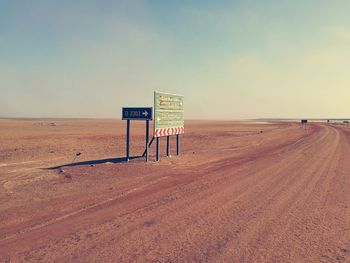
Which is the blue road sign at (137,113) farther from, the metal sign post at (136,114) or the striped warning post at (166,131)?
the striped warning post at (166,131)

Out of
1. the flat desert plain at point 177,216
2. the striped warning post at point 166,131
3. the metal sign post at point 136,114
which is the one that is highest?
the metal sign post at point 136,114

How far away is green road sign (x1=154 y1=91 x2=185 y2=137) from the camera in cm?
1582

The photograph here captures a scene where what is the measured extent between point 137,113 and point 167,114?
74.0 inches

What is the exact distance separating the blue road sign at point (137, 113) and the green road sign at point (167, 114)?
0.40m

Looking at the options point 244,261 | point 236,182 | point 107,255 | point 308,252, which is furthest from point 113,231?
point 236,182

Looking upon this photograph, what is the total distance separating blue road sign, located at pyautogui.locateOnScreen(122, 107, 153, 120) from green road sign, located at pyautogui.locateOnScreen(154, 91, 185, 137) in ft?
1.33

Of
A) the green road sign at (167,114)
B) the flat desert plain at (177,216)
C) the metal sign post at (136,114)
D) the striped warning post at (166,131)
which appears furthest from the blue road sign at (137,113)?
the flat desert plain at (177,216)

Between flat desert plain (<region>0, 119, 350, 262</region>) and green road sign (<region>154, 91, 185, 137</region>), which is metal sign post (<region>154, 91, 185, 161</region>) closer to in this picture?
green road sign (<region>154, 91, 185, 137</region>)

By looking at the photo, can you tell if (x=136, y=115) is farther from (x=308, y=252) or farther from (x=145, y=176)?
(x=308, y=252)

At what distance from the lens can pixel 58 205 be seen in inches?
300

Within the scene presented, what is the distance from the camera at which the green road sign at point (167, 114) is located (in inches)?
623

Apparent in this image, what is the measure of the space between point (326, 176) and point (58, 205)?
937 centimetres

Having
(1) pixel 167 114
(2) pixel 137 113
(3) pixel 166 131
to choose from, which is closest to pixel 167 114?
(1) pixel 167 114

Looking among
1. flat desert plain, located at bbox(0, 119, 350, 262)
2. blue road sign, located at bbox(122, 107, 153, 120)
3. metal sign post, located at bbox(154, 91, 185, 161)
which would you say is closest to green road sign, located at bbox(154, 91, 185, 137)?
metal sign post, located at bbox(154, 91, 185, 161)
